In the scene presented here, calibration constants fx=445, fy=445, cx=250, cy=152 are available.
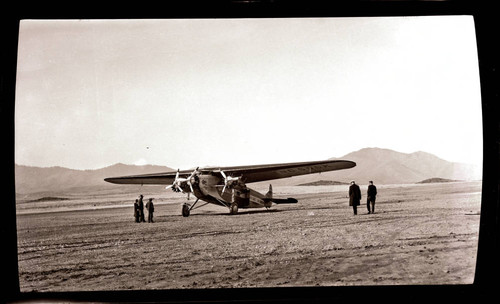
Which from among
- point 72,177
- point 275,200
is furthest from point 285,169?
point 72,177

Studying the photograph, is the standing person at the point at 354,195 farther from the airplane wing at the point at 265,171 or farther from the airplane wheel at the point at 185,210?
the airplane wheel at the point at 185,210

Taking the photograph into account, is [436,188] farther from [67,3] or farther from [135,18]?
[67,3]

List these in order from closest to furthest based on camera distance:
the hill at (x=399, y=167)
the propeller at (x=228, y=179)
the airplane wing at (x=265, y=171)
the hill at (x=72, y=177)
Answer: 1. the hill at (x=72, y=177)
2. the hill at (x=399, y=167)
3. the airplane wing at (x=265, y=171)
4. the propeller at (x=228, y=179)

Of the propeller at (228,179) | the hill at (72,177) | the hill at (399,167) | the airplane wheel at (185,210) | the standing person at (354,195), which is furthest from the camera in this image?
the airplane wheel at (185,210)

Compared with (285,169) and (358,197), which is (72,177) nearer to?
(285,169)

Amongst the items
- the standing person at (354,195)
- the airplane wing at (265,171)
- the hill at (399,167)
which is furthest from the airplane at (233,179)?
the standing person at (354,195)

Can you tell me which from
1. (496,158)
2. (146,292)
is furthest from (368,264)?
(146,292)

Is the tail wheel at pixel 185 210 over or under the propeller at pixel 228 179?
under

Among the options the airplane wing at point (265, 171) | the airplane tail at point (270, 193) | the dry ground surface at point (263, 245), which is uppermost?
the airplane wing at point (265, 171)
